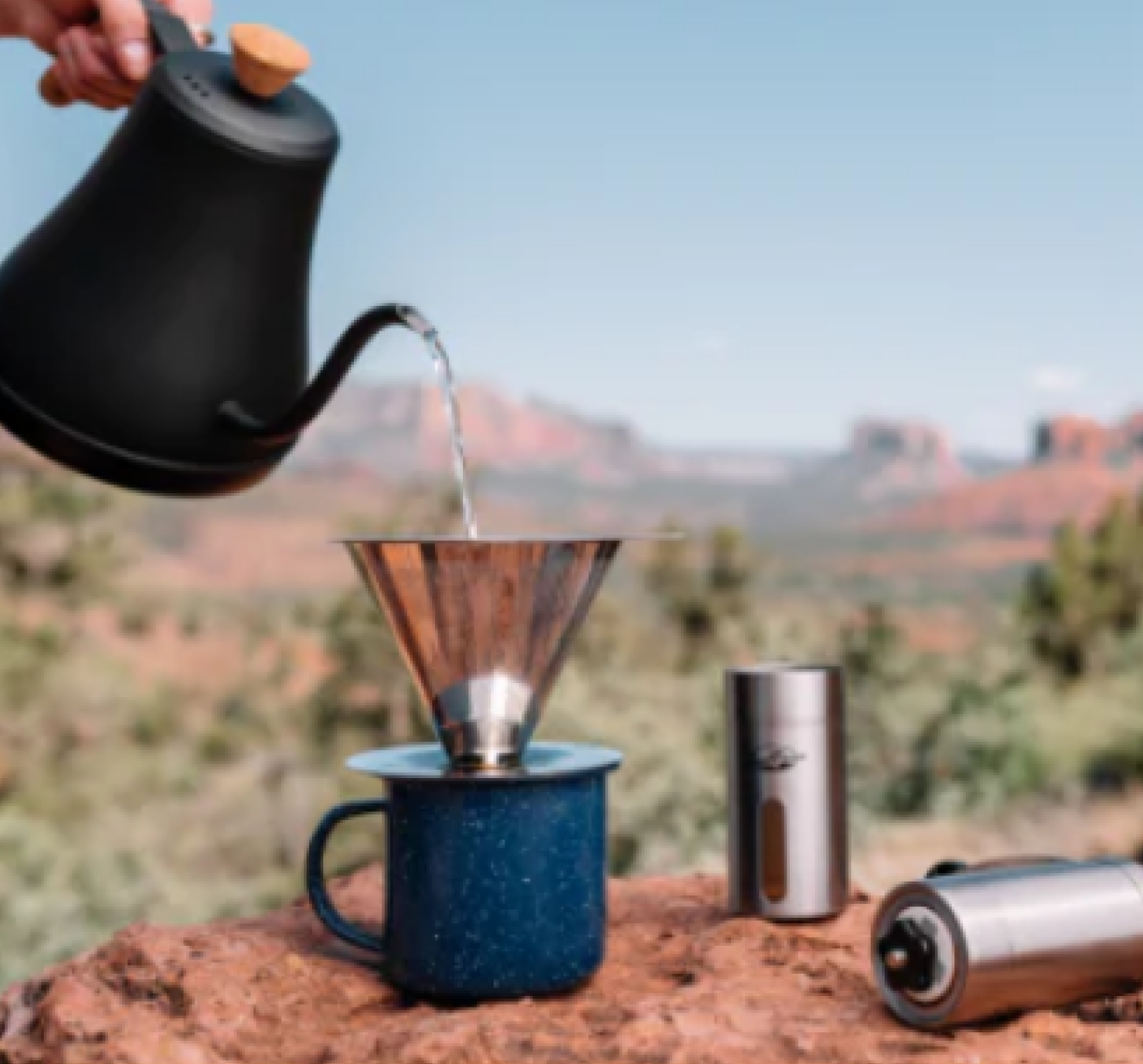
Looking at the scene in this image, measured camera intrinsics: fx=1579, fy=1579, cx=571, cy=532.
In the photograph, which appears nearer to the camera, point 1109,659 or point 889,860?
point 889,860

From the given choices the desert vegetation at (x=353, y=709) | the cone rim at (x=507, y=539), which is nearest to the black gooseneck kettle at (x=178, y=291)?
the cone rim at (x=507, y=539)

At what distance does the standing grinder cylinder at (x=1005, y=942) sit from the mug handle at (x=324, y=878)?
0.75 meters

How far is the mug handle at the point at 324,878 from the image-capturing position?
2328 mm

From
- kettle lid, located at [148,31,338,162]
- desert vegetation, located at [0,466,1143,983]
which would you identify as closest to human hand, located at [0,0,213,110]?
kettle lid, located at [148,31,338,162]

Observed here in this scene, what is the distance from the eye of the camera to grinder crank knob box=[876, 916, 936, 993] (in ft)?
6.55

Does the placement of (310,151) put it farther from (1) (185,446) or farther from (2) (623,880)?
(2) (623,880)

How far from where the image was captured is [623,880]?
118 inches

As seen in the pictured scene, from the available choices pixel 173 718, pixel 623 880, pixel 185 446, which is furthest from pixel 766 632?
pixel 185 446

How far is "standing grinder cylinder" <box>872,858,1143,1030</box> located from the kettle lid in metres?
1.33

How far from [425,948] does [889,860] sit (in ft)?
19.8

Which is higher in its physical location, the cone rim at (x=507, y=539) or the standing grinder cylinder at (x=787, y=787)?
the cone rim at (x=507, y=539)

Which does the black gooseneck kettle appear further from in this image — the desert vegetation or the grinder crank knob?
the desert vegetation

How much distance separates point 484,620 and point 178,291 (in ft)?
2.20

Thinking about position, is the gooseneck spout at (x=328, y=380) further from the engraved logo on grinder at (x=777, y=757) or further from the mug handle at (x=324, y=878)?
the engraved logo on grinder at (x=777, y=757)
